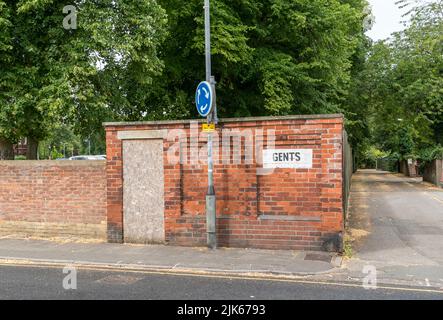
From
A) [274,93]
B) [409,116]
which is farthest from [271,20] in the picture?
[409,116]

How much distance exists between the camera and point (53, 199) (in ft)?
38.9

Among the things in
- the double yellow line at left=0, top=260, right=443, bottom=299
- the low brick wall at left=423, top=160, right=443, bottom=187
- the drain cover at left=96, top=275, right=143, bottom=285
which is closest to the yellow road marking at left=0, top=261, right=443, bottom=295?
the double yellow line at left=0, top=260, right=443, bottom=299

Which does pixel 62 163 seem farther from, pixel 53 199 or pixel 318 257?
pixel 318 257

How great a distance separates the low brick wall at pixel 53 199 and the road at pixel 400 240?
20.7 ft

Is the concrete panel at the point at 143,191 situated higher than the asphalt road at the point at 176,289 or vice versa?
the concrete panel at the point at 143,191

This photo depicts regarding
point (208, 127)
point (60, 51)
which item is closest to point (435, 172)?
point (208, 127)

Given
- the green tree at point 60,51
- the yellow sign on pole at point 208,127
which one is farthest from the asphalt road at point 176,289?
the green tree at point 60,51

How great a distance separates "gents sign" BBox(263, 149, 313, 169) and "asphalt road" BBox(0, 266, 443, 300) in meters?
3.01

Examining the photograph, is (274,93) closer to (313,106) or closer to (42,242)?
(313,106)

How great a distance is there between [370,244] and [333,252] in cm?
158

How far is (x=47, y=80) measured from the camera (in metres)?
13.8

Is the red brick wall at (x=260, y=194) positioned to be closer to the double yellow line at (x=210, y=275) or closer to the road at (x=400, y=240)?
the road at (x=400, y=240)

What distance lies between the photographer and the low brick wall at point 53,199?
11492mm

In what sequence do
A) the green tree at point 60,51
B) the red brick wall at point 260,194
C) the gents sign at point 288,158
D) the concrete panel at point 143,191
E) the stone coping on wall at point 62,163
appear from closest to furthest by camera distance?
the red brick wall at point 260,194
the gents sign at point 288,158
the concrete panel at point 143,191
the stone coping on wall at point 62,163
the green tree at point 60,51
